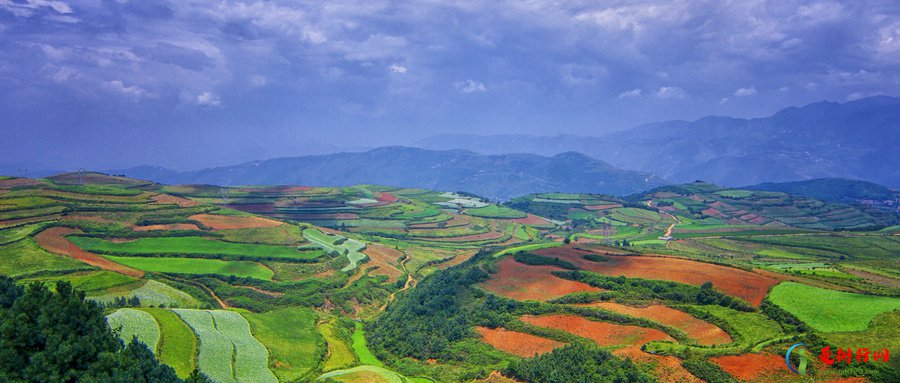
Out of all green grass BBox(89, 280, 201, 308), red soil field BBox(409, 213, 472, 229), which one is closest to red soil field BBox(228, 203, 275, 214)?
red soil field BBox(409, 213, 472, 229)

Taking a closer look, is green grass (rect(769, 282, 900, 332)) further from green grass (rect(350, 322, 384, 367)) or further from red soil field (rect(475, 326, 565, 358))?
green grass (rect(350, 322, 384, 367))

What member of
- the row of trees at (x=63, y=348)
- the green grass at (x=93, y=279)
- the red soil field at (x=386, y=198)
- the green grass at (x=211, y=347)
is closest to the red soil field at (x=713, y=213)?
the red soil field at (x=386, y=198)

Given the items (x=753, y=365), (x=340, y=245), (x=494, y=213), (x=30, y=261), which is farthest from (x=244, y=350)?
(x=494, y=213)

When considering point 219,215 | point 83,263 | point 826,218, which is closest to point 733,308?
point 83,263

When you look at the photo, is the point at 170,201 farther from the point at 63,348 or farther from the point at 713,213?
the point at 713,213

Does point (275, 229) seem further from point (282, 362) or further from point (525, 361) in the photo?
point (525, 361)

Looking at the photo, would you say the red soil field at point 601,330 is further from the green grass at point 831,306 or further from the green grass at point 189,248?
the green grass at point 189,248
